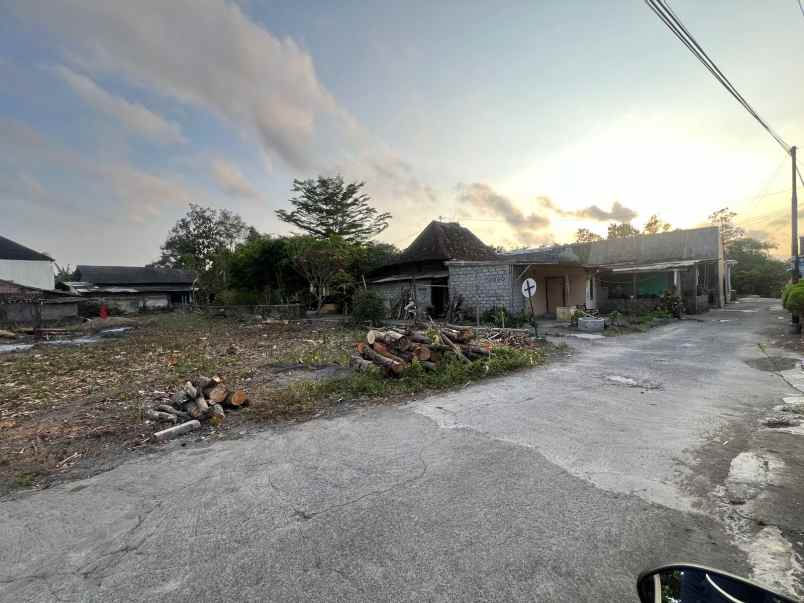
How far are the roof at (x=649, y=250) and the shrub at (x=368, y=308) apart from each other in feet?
37.7

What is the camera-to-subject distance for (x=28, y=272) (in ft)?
123

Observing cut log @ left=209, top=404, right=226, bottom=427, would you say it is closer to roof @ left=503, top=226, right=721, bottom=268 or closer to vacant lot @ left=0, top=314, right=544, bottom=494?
vacant lot @ left=0, top=314, right=544, bottom=494

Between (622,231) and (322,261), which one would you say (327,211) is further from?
(622,231)

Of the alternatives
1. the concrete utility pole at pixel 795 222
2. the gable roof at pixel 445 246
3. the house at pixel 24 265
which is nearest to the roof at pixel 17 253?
the house at pixel 24 265

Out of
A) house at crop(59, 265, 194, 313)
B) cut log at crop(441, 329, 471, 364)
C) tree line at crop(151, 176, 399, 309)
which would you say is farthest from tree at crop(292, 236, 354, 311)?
house at crop(59, 265, 194, 313)

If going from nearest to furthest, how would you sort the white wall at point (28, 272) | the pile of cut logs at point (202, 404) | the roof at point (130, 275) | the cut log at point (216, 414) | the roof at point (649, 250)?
1. the cut log at point (216, 414)
2. the pile of cut logs at point (202, 404)
3. the roof at point (649, 250)
4. the white wall at point (28, 272)
5. the roof at point (130, 275)

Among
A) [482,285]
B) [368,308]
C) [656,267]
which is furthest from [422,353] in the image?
[656,267]

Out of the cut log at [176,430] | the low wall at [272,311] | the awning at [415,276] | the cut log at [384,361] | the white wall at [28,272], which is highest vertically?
the white wall at [28,272]

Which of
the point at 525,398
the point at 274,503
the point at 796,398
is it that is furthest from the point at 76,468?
the point at 796,398

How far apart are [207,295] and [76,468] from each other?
113ft

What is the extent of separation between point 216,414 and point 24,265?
154 feet

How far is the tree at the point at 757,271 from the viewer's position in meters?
40.5

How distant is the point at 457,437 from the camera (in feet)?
15.2

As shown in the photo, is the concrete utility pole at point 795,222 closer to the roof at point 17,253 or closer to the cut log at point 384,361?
the cut log at point 384,361
